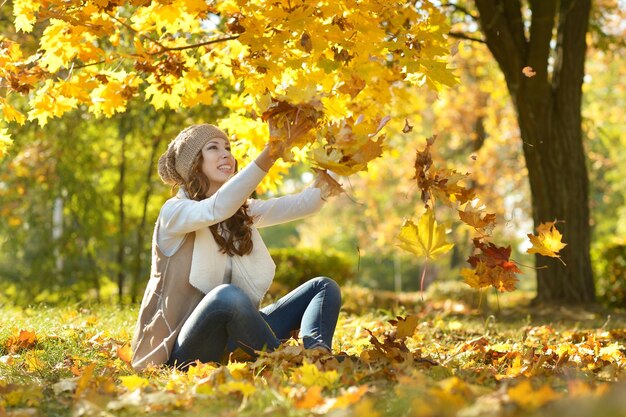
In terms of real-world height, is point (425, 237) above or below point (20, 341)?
above

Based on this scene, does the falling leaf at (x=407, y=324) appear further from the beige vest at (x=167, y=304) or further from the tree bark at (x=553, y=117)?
the tree bark at (x=553, y=117)

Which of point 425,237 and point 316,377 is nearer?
point 316,377

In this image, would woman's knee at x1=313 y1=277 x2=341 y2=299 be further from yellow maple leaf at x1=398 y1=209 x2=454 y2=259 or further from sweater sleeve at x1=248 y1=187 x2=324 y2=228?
yellow maple leaf at x1=398 y1=209 x2=454 y2=259

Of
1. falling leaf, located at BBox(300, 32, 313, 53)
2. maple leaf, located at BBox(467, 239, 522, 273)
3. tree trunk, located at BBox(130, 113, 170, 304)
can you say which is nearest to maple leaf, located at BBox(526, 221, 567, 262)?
maple leaf, located at BBox(467, 239, 522, 273)

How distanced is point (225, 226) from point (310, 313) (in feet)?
1.76

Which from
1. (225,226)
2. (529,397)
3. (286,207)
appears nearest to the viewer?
(529,397)

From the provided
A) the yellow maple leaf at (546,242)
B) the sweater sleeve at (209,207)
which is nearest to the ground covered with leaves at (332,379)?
the yellow maple leaf at (546,242)

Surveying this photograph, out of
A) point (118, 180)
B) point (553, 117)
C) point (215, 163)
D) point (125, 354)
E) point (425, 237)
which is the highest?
point (553, 117)

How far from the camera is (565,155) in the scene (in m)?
6.99

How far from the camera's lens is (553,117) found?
22.9ft

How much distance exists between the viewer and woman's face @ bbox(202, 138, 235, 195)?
3.43 meters

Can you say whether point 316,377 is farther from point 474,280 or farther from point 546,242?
point 546,242

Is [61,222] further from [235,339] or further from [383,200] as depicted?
[383,200]

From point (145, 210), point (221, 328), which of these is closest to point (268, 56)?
point (221, 328)
